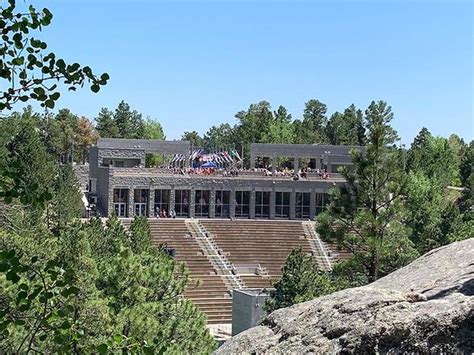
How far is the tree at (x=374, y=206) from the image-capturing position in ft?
56.7

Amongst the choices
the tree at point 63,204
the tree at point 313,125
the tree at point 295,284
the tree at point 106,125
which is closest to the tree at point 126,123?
the tree at point 106,125

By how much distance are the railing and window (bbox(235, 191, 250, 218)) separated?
3411mm

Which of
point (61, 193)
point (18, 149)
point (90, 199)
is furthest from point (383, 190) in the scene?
point (90, 199)

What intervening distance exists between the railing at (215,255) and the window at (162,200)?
87.4 inches

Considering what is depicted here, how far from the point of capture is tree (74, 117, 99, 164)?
65.2m

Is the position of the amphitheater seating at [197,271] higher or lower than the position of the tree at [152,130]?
lower

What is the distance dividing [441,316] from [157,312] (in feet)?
34.7

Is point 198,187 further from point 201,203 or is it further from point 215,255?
point 215,255

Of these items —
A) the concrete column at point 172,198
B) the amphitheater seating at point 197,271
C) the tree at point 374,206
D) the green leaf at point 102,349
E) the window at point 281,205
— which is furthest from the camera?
the window at point 281,205

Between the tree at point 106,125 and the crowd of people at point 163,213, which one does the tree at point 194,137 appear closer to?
the tree at point 106,125

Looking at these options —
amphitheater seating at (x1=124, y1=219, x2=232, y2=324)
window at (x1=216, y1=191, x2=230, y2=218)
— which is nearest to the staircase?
window at (x1=216, y1=191, x2=230, y2=218)

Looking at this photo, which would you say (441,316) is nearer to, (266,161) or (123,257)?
(123,257)

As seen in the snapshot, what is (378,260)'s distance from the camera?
57.1ft

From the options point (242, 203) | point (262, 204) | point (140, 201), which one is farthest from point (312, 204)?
point (140, 201)
